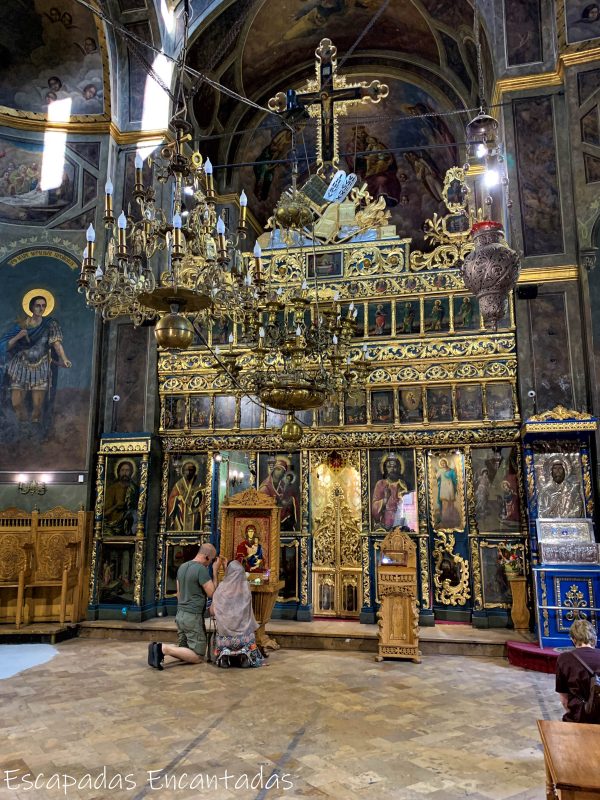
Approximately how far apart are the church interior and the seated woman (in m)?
0.35

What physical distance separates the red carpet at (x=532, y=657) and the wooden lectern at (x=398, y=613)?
1.18 meters

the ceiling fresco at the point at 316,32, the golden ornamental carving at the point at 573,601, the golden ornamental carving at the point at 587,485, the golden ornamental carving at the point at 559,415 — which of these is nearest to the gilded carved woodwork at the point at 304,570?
the golden ornamental carving at the point at 573,601

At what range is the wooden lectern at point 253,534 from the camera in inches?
347

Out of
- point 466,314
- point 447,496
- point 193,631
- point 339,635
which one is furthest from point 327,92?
point 339,635

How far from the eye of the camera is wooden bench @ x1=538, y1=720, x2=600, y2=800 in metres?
2.30

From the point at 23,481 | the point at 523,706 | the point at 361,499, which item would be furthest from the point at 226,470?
the point at 523,706

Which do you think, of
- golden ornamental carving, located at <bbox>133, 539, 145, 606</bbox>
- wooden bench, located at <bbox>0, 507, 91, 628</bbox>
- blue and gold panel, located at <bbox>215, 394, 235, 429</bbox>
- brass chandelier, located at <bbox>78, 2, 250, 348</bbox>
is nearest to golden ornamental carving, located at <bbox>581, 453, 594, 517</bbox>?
brass chandelier, located at <bbox>78, 2, 250, 348</bbox>

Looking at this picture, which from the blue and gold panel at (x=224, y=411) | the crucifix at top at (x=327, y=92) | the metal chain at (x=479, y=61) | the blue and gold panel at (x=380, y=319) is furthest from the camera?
the blue and gold panel at (x=224, y=411)

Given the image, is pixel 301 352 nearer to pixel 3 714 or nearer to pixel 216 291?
pixel 216 291

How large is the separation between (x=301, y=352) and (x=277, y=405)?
0.79 metres

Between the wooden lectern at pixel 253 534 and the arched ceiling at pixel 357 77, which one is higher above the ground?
the arched ceiling at pixel 357 77

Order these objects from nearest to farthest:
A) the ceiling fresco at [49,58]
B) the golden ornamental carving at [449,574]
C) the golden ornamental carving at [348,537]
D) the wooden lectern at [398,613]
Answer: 1. the wooden lectern at [398,613]
2. the golden ornamental carving at [449,574]
3. the golden ornamental carving at [348,537]
4. the ceiling fresco at [49,58]

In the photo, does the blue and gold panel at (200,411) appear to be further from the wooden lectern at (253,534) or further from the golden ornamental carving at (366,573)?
the golden ornamental carving at (366,573)

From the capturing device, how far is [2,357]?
10500mm
